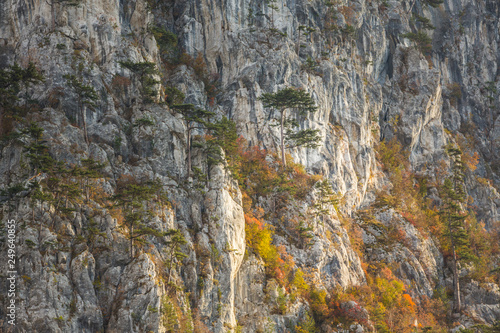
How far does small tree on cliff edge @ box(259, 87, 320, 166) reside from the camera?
44.8 meters

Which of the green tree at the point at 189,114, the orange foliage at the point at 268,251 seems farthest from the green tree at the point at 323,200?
the green tree at the point at 189,114

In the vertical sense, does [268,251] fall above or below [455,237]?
below

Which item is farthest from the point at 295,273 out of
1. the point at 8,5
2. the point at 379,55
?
the point at 379,55

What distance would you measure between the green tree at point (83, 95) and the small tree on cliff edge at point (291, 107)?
19195 millimetres

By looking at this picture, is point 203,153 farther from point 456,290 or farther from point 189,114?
point 456,290

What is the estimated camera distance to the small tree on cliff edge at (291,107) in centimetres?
4484

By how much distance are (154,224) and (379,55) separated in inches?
2038

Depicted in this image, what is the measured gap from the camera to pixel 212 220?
33406 millimetres

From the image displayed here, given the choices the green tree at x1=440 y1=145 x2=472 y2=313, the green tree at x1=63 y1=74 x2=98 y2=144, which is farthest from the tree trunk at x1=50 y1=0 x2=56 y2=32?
the green tree at x1=440 y1=145 x2=472 y2=313

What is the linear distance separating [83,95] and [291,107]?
76.1ft

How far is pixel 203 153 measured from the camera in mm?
37469

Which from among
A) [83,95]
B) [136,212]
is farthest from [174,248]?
[83,95]

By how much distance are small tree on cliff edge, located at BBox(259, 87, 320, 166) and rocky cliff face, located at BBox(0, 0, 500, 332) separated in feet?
5.23

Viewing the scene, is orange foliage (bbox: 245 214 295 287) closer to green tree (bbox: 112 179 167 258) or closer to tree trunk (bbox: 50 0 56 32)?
green tree (bbox: 112 179 167 258)
